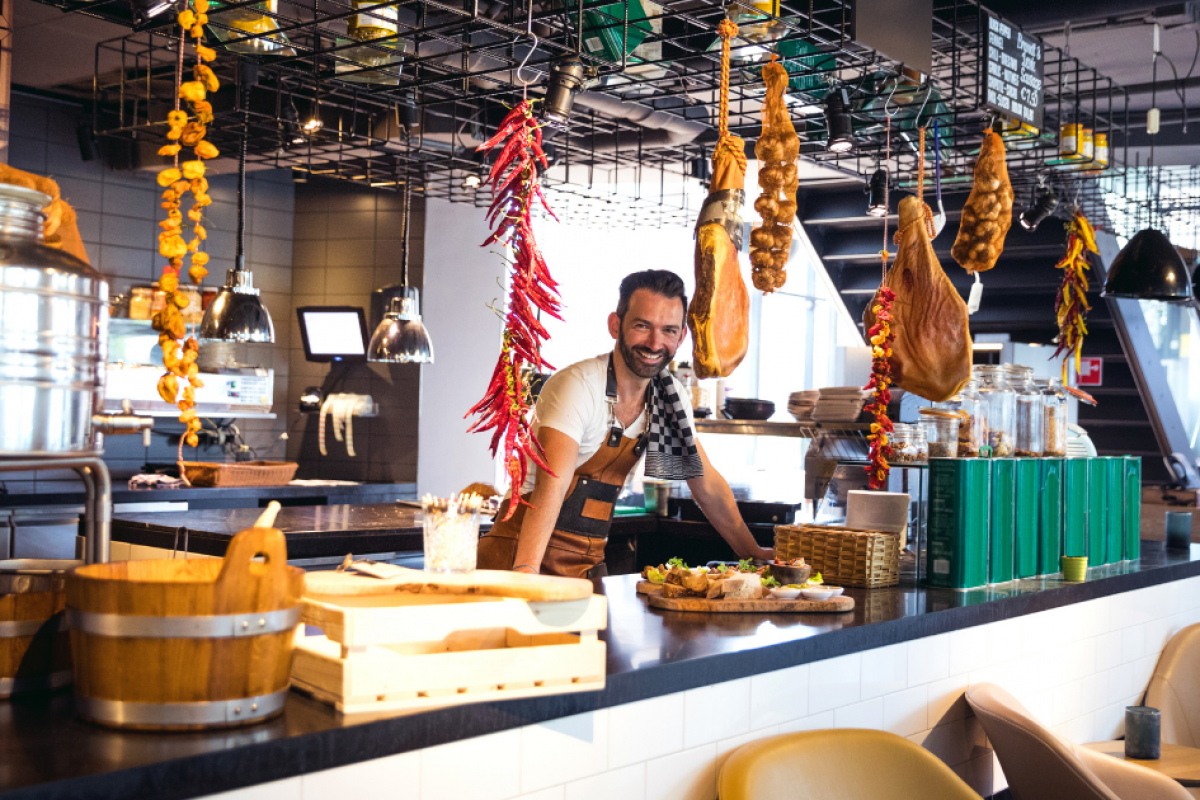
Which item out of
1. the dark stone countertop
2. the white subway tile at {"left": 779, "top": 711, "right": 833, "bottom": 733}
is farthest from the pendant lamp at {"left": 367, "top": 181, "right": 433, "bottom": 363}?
the white subway tile at {"left": 779, "top": 711, "right": 833, "bottom": 733}

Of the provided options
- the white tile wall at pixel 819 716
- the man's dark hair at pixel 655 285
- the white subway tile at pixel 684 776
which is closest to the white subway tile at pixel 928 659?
the white tile wall at pixel 819 716

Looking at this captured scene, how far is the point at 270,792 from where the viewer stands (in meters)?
1.49

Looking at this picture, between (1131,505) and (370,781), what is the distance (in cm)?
325

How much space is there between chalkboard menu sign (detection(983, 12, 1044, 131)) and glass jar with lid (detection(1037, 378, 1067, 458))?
0.94 metres

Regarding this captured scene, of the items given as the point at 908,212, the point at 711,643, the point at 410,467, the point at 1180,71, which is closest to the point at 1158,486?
the point at 1180,71

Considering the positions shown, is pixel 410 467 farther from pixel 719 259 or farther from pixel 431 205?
pixel 719 259

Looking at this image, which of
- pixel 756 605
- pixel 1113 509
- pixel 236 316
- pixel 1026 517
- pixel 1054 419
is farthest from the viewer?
pixel 236 316

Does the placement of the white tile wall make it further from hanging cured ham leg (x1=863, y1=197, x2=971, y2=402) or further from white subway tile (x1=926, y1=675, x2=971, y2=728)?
hanging cured ham leg (x1=863, y1=197, x2=971, y2=402)

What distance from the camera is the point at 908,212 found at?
3279 millimetres

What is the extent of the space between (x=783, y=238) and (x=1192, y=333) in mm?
7975

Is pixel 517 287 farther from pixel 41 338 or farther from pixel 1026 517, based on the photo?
pixel 1026 517

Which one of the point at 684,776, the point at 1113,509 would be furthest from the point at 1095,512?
the point at 684,776

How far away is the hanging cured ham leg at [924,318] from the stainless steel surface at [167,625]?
89.8 inches

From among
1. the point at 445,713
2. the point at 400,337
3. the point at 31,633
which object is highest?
the point at 400,337
